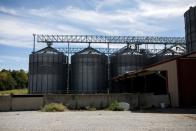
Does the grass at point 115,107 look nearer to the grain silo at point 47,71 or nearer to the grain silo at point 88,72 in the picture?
the grain silo at point 88,72

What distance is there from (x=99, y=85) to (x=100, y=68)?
2.92 metres

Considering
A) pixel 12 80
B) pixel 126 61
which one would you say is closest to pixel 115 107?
pixel 126 61

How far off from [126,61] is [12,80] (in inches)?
2714

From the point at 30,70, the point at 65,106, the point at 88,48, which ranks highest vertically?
the point at 88,48

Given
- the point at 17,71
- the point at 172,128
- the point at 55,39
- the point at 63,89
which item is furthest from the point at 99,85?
the point at 17,71

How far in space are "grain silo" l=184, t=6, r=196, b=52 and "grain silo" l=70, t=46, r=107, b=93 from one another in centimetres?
1474

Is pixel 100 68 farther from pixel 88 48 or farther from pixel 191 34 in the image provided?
pixel 191 34

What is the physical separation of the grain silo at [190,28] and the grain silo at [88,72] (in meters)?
14.7

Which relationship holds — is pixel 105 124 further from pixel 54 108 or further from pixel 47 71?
pixel 47 71

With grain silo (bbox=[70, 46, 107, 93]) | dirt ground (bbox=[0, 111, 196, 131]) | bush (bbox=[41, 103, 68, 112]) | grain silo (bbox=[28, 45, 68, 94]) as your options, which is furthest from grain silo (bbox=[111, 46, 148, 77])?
dirt ground (bbox=[0, 111, 196, 131])

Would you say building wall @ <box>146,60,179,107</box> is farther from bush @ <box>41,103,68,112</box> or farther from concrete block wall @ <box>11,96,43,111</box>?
concrete block wall @ <box>11,96,43,111</box>

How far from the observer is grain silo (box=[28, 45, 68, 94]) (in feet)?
148

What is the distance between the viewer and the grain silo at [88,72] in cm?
4570

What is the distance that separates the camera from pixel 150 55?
54.0m
